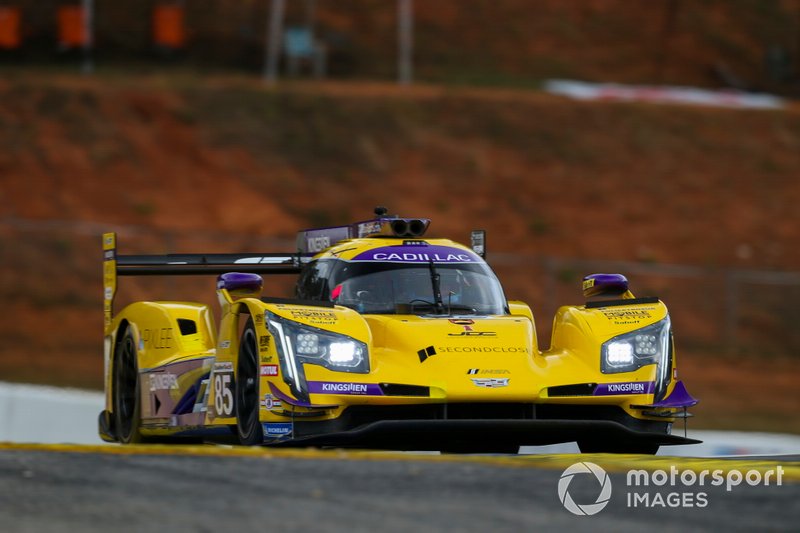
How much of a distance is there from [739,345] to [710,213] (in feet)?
27.9

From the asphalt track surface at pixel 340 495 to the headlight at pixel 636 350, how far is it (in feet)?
9.29

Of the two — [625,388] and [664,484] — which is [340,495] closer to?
[664,484]

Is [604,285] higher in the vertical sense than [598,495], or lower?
higher

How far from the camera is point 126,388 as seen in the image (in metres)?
11.9

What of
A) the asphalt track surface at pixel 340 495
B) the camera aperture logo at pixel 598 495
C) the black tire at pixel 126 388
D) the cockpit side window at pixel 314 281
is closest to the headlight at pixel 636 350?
the cockpit side window at pixel 314 281

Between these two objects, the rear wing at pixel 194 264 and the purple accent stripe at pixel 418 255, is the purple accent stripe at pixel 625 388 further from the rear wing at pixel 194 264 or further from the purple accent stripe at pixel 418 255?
the rear wing at pixel 194 264

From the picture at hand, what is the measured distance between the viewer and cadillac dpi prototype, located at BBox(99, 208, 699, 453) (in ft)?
28.8

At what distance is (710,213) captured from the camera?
36.5 m

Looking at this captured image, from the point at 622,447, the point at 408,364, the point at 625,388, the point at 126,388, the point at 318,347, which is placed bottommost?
the point at 622,447

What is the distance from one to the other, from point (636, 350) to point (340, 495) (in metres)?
4.38

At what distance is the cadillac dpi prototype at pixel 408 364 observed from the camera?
8.77 m

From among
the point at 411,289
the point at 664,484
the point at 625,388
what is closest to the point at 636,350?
the point at 625,388

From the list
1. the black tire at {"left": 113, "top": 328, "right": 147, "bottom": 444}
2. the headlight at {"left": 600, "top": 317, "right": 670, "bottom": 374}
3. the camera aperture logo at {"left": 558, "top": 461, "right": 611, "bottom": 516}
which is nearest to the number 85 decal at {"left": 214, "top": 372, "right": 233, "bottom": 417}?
the black tire at {"left": 113, "top": 328, "right": 147, "bottom": 444}

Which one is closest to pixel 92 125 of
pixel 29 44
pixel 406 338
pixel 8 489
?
pixel 29 44
